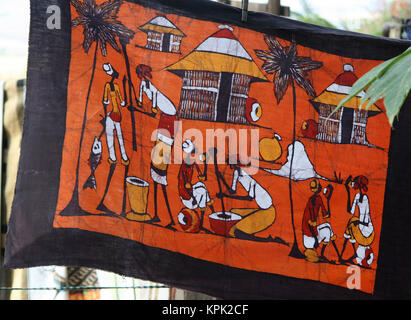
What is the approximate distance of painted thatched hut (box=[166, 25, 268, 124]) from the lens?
216 centimetres

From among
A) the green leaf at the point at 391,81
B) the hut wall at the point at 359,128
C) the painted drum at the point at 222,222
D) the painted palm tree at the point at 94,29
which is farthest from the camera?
the hut wall at the point at 359,128

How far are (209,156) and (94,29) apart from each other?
72cm

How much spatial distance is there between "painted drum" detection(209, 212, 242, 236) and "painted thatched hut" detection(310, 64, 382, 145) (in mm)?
546

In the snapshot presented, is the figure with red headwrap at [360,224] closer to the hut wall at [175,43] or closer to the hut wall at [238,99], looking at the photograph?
the hut wall at [238,99]

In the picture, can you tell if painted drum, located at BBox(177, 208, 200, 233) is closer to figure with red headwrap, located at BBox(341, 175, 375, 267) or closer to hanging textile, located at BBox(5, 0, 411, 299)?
Result: hanging textile, located at BBox(5, 0, 411, 299)

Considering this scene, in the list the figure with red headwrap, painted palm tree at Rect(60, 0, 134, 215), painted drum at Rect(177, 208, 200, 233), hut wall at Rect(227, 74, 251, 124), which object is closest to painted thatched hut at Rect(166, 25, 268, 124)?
hut wall at Rect(227, 74, 251, 124)

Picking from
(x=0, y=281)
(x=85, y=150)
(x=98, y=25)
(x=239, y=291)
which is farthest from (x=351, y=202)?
(x=0, y=281)

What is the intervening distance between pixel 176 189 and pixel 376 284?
3.34 feet

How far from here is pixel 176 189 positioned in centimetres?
214

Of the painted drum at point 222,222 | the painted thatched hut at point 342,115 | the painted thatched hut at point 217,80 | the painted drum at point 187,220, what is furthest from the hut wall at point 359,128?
the painted drum at point 187,220

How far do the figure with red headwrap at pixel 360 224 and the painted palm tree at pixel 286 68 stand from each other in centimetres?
26

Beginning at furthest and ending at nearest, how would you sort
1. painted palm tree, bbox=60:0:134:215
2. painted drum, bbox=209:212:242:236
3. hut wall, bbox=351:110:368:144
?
hut wall, bbox=351:110:368:144
painted drum, bbox=209:212:242:236
painted palm tree, bbox=60:0:134:215

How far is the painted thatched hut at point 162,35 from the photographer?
7.00 feet

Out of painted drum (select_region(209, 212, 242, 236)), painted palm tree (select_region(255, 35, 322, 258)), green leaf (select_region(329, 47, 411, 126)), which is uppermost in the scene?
painted palm tree (select_region(255, 35, 322, 258))
